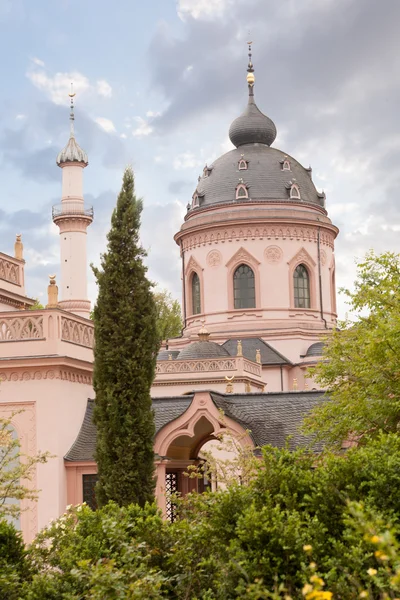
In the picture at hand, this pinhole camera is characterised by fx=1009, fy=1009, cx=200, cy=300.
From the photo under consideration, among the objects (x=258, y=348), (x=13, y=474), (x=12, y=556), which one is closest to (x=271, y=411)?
(x=13, y=474)

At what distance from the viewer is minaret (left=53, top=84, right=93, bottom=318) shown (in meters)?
54.6

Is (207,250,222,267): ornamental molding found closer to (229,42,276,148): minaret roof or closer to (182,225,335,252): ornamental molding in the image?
(182,225,335,252): ornamental molding

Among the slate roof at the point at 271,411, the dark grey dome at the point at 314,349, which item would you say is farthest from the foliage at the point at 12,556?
the dark grey dome at the point at 314,349

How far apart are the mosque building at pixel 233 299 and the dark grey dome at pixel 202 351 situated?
6 centimetres

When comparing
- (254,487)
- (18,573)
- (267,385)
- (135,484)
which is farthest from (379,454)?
(267,385)

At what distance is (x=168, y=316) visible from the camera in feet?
226

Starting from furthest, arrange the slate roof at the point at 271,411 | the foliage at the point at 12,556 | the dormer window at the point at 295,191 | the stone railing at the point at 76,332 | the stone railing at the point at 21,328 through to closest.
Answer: the dormer window at the point at 295,191
the slate roof at the point at 271,411
the stone railing at the point at 76,332
the stone railing at the point at 21,328
the foliage at the point at 12,556

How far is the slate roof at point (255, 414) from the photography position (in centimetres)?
1986

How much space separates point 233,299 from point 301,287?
10.3ft

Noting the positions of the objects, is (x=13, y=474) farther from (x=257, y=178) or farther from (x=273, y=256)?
(x=257, y=178)

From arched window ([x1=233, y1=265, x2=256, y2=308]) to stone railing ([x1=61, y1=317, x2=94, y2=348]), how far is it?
81.6ft

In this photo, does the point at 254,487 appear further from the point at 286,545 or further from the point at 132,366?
the point at 132,366

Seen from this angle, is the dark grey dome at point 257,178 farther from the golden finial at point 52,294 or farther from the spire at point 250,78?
the golden finial at point 52,294

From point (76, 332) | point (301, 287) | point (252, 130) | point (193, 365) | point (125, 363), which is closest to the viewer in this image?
point (125, 363)
